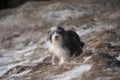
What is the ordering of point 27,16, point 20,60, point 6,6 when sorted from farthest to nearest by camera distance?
point 6,6, point 27,16, point 20,60

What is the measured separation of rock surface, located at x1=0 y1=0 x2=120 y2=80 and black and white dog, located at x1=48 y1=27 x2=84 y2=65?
0.25 meters

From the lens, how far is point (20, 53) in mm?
19109

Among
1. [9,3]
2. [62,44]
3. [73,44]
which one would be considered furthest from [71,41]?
[9,3]

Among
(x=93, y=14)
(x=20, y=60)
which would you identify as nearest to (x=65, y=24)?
(x=93, y=14)

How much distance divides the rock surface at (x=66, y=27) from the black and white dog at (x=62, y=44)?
0.25 m

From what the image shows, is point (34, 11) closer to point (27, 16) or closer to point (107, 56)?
point (27, 16)

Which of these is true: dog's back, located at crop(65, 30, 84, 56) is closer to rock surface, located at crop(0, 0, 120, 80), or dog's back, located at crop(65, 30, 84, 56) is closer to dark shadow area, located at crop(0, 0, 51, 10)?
rock surface, located at crop(0, 0, 120, 80)

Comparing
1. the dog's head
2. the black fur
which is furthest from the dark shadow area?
the dog's head

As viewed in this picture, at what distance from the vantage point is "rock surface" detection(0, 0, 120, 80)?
1301 cm

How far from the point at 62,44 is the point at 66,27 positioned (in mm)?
8098

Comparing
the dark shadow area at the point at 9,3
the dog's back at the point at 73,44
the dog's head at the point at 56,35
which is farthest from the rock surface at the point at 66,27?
the dark shadow area at the point at 9,3

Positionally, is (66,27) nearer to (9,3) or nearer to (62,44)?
(62,44)

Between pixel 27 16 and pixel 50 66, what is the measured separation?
1139cm

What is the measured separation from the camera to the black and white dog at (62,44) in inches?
535
